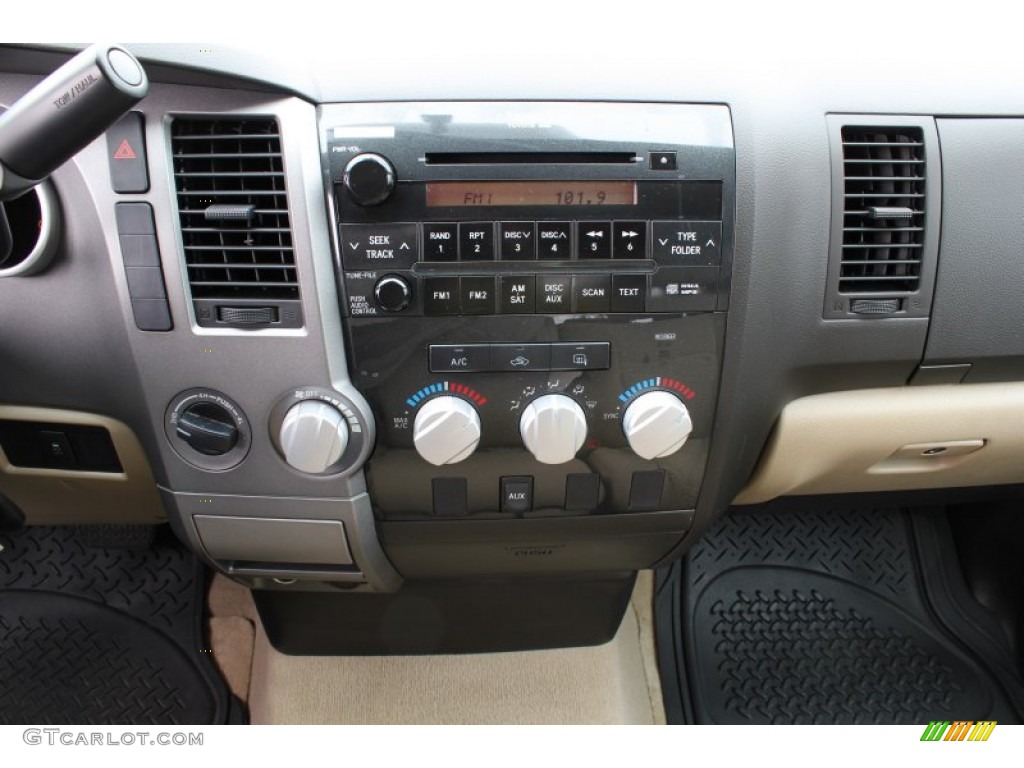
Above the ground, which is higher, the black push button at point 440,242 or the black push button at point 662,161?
the black push button at point 662,161

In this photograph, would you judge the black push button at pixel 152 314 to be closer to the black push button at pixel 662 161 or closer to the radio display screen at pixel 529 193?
the radio display screen at pixel 529 193

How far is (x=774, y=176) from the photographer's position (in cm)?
82

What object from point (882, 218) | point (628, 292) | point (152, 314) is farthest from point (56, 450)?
point (882, 218)

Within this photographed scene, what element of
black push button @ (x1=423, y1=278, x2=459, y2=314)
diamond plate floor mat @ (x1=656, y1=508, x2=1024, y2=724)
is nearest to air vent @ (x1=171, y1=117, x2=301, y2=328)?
black push button @ (x1=423, y1=278, x2=459, y2=314)

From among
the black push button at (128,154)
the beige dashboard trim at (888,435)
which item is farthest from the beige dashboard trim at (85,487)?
the beige dashboard trim at (888,435)

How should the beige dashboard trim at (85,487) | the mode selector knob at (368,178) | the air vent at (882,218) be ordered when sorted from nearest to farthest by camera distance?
the mode selector knob at (368,178) → the air vent at (882,218) → the beige dashboard trim at (85,487)

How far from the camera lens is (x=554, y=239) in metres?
0.80

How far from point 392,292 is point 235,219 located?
16 cm

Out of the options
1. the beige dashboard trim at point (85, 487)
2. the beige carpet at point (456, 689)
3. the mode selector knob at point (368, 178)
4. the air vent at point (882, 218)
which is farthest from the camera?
the beige carpet at point (456, 689)

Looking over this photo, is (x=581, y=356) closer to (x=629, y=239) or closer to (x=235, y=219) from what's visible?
(x=629, y=239)

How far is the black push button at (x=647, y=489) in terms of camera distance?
933mm

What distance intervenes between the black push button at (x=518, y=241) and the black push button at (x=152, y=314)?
1.15ft

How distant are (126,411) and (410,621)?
0.59 m

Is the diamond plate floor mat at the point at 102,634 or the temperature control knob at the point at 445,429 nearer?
the temperature control knob at the point at 445,429
